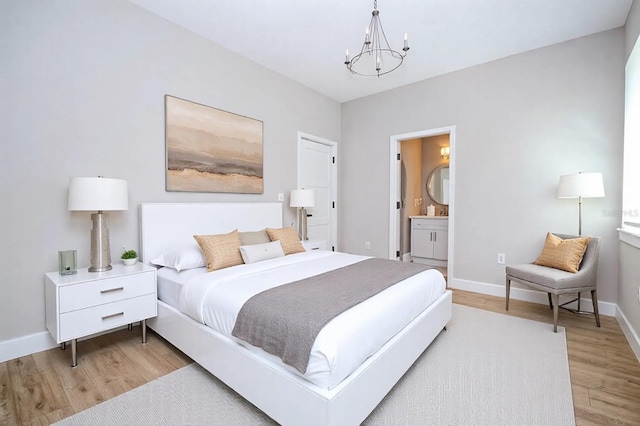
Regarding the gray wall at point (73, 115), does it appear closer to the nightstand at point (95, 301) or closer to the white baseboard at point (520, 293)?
the nightstand at point (95, 301)

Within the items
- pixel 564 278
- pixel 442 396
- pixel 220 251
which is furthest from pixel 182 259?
pixel 564 278

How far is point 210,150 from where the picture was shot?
3150 mm

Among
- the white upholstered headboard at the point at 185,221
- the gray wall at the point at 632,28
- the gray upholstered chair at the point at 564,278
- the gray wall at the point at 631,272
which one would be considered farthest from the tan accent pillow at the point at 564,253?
the white upholstered headboard at the point at 185,221

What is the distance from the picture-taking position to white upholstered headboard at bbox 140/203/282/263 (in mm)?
2641

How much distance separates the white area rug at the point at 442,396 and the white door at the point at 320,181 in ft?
8.14

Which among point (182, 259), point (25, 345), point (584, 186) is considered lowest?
point (25, 345)

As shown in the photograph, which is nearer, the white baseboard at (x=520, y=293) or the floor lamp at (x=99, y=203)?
the floor lamp at (x=99, y=203)

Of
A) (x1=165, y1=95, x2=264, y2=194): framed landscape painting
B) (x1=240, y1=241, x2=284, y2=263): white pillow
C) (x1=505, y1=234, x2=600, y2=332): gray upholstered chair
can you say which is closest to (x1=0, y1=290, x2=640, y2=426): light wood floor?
(x1=505, y1=234, x2=600, y2=332): gray upholstered chair

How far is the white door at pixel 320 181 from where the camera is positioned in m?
4.38

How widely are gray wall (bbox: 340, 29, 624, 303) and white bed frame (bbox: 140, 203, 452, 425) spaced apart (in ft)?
5.23

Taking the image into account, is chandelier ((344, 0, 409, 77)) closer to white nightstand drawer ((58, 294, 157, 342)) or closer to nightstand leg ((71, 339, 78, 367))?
white nightstand drawer ((58, 294, 157, 342))

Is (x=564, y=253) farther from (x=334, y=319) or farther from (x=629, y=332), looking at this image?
(x=334, y=319)

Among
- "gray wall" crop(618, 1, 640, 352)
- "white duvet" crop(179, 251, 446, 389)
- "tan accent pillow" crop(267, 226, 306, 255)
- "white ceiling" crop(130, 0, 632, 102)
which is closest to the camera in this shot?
"white duvet" crop(179, 251, 446, 389)

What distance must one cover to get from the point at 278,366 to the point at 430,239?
4369 mm
